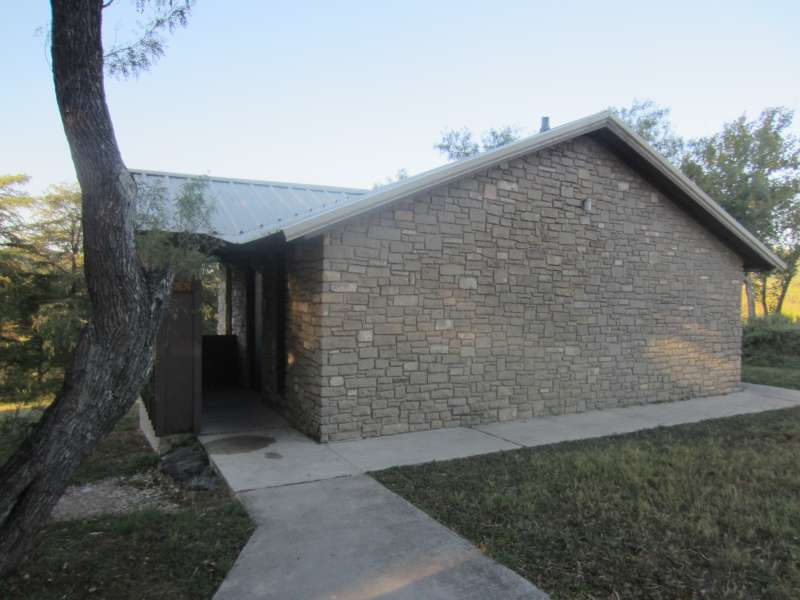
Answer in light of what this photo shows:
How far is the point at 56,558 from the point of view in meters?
3.64

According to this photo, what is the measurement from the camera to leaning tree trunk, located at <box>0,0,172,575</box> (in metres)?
3.17

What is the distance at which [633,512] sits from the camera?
4.41 meters

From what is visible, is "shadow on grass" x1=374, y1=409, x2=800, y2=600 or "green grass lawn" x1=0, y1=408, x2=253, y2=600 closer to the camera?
"green grass lawn" x1=0, y1=408, x2=253, y2=600

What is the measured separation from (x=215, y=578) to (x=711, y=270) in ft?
32.3

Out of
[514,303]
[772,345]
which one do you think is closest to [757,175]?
[772,345]

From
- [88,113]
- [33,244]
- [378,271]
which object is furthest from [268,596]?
[33,244]

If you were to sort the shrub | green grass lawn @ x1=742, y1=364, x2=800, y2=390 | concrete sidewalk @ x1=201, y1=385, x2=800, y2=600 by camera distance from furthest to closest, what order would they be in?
1. the shrub
2. green grass lawn @ x1=742, y1=364, x2=800, y2=390
3. concrete sidewalk @ x1=201, y1=385, x2=800, y2=600

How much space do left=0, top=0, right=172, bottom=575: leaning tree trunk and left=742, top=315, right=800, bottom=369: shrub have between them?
16789mm

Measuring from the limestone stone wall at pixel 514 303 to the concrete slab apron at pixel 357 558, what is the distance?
2.04 meters

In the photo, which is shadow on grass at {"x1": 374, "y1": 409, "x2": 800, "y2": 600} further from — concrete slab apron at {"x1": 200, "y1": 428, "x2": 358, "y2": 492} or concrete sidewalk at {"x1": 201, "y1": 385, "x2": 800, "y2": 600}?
concrete slab apron at {"x1": 200, "y1": 428, "x2": 358, "y2": 492}

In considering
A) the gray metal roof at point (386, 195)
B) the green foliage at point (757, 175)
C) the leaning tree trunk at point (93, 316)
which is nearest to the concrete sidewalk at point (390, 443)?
the leaning tree trunk at point (93, 316)

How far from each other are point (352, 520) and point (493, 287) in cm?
423

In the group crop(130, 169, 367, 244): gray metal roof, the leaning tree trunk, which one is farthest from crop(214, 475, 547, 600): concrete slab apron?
crop(130, 169, 367, 244): gray metal roof

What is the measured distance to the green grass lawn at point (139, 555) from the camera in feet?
10.6
